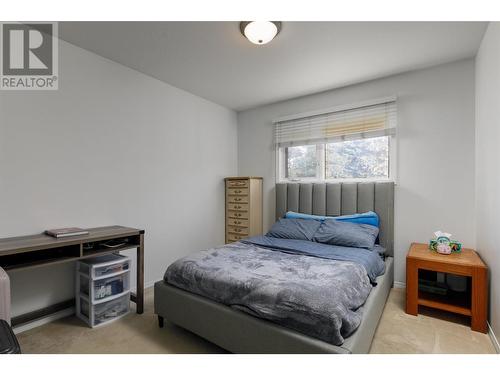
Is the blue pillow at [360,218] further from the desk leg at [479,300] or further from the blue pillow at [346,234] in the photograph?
the desk leg at [479,300]

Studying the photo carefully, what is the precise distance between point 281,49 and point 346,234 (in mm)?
1908

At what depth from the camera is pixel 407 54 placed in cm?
227

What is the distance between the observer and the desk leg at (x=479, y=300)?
6.09 ft

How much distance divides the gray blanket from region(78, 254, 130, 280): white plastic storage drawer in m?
0.54

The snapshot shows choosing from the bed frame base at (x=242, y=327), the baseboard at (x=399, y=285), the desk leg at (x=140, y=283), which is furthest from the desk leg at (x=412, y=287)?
the desk leg at (x=140, y=283)

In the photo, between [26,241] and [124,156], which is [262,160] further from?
[26,241]

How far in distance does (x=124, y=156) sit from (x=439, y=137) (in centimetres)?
326

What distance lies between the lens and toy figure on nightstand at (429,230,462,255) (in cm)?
220

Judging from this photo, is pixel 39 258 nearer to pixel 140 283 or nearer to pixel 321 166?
pixel 140 283

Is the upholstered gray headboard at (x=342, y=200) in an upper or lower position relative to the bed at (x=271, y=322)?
upper

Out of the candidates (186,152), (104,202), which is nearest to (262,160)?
(186,152)

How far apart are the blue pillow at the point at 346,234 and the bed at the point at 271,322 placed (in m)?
0.28

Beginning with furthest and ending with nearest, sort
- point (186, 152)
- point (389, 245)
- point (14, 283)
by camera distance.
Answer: point (186, 152)
point (389, 245)
point (14, 283)

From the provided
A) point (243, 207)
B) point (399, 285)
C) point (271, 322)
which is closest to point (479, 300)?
point (399, 285)
